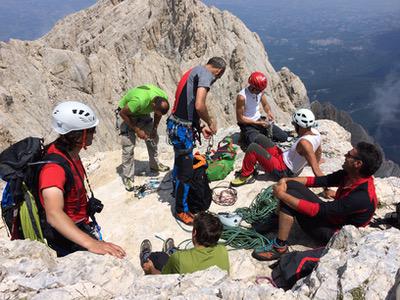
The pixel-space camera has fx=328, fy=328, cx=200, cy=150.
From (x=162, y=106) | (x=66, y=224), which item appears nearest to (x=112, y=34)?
(x=162, y=106)

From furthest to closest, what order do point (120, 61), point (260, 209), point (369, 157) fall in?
point (120, 61) < point (260, 209) < point (369, 157)

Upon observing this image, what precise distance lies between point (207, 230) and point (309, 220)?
2.20 meters

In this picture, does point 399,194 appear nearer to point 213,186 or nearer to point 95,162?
point 213,186

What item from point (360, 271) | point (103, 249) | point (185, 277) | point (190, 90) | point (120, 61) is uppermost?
point (190, 90)

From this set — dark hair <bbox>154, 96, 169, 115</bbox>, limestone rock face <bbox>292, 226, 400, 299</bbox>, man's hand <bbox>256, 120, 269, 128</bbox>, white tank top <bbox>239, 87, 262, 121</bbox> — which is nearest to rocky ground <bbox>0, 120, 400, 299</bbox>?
limestone rock face <bbox>292, 226, 400, 299</bbox>

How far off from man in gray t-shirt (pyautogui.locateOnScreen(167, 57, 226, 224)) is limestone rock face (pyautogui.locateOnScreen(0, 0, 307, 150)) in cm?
1283

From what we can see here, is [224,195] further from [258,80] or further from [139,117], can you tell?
[258,80]

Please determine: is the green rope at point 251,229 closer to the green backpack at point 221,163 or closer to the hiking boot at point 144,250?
the hiking boot at point 144,250

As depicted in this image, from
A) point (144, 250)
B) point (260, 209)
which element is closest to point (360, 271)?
point (260, 209)

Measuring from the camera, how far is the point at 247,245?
5.91 metres

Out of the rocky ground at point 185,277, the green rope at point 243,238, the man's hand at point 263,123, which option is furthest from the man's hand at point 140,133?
the rocky ground at point 185,277

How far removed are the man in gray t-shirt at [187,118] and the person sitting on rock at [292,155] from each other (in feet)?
4.40

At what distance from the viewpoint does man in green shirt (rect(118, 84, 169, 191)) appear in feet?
24.9

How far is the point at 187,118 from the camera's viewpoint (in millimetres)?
6637
